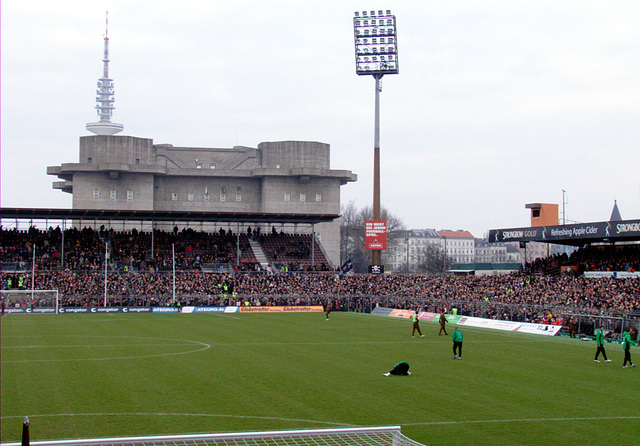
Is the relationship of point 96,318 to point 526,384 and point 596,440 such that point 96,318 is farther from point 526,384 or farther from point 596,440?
point 596,440

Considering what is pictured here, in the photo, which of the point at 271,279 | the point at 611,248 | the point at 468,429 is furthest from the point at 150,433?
the point at 271,279

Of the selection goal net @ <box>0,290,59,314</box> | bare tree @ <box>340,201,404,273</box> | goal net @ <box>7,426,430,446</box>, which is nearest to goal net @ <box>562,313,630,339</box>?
goal net @ <box>7,426,430,446</box>

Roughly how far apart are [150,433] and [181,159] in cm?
8963

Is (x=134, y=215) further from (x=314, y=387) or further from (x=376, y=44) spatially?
(x=314, y=387)

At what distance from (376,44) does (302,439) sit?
6830 centimetres

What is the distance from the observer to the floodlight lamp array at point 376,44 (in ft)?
247

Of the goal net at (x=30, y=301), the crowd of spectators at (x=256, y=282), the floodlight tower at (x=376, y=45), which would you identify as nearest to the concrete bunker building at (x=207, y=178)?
the crowd of spectators at (x=256, y=282)

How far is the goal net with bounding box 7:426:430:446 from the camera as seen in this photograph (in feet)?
32.4

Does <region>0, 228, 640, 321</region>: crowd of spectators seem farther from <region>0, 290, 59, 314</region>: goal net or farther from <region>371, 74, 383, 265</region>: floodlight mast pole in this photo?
<region>371, 74, 383, 265</region>: floodlight mast pole

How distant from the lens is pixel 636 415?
1748 cm

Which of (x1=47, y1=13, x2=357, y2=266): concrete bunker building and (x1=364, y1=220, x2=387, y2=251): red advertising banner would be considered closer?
(x1=364, y1=220, x2=387, y2=251): red advertising banner

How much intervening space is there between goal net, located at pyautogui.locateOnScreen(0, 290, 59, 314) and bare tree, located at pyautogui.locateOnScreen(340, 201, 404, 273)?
82297 millimetres

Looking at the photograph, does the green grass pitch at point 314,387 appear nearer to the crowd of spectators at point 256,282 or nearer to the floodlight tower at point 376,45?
the crowd of spectators at point 256,282

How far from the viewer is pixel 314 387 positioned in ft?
69.7
